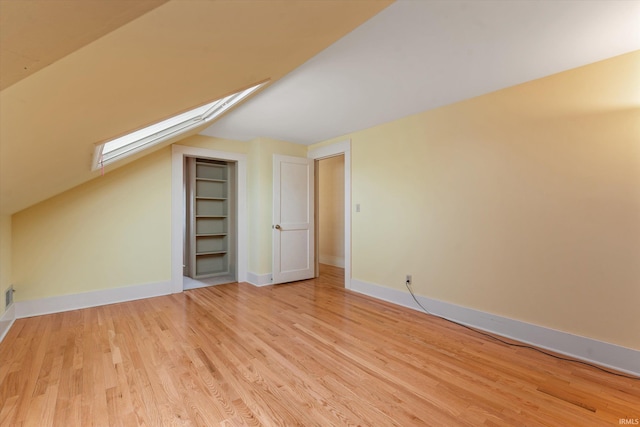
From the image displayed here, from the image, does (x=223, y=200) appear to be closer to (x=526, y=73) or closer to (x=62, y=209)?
(x=62, y=209)

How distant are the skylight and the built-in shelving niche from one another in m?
1.78

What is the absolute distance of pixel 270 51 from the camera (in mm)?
1387

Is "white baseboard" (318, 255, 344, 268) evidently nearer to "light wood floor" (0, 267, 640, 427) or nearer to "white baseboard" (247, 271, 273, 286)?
"white baseboard" (247, 271, 273, 286)

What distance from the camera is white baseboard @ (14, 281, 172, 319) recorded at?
2.91m

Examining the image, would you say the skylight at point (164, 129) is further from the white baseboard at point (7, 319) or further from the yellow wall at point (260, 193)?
the white baseboard at point (7, 319)

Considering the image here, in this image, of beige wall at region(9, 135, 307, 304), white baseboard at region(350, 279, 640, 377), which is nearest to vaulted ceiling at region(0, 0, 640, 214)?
beige wall at region(9, 135, 307, 304)

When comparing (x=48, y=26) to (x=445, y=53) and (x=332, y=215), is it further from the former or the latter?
(x=332, y=215)

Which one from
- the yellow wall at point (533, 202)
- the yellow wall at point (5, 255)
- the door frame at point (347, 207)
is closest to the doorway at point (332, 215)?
the door frame at point (347, 207)

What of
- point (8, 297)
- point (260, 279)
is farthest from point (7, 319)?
point (260, 279)

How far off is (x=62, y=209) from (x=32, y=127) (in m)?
2.58

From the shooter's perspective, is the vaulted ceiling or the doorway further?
the doorway

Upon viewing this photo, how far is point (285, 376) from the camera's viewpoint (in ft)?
6.09

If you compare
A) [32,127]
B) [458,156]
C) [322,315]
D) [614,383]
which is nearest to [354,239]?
[322,315]

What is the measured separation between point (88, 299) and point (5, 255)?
2.90 feet
